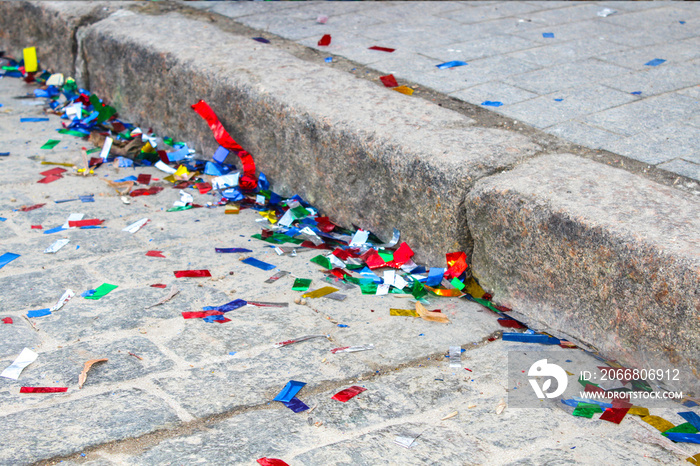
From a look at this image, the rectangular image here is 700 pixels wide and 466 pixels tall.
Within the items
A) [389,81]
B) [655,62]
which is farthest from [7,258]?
[655,62]

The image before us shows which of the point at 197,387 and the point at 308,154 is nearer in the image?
the point at 197,387

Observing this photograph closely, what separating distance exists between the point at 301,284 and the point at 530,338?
82 centimetres

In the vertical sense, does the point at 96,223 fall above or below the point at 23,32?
below

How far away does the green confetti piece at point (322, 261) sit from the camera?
2607 mm

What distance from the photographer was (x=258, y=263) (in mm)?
2598

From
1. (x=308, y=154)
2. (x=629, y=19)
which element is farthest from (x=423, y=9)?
(x=308, y=154)

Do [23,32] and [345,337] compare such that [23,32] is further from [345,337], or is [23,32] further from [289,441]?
[289,441]

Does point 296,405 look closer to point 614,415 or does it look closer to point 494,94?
point 614,415

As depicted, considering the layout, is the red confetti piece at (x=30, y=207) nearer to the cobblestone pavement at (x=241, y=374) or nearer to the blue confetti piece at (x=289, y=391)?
the cobblestone pavement at (x=241, y=374)

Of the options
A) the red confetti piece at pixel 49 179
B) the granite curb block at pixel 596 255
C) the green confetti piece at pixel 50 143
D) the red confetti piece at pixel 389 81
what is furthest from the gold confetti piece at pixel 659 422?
the green confetti piece at pixel 50 143

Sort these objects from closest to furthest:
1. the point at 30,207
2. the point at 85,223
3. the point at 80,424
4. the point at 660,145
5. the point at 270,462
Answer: the point at 270,462 < the point at 80,424 < the point at 660,145 < the point at 85,223 < the point at 30,207

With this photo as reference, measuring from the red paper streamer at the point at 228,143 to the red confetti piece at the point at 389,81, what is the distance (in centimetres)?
73

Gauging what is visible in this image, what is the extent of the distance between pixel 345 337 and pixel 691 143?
4.90 ft

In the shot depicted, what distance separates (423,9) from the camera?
4.59 m
